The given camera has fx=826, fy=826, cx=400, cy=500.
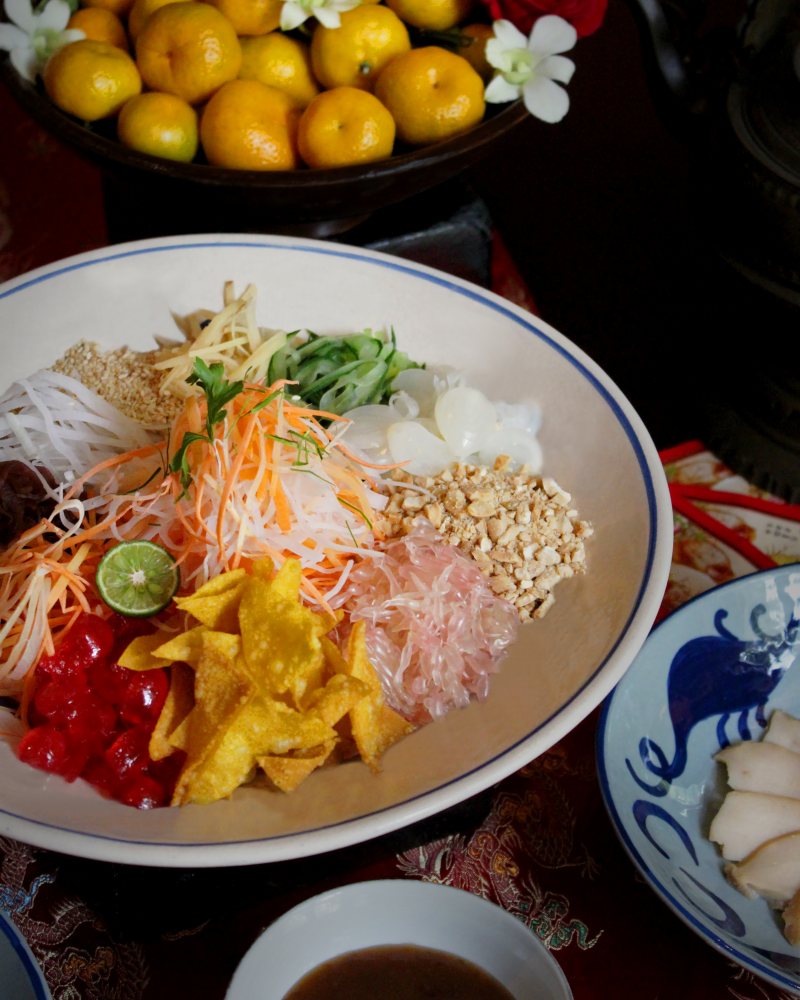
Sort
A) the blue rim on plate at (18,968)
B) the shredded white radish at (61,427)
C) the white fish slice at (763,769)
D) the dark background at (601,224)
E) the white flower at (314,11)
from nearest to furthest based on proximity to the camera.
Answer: the blue rim on plate at (18,968)
the white fish slice at (763,769)
the shredded white radish at (61,427)
the white flower at (314,11)
the dark background at (601,224)

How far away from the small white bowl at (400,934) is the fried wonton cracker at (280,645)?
0.57 ft

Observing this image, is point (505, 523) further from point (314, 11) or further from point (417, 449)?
point (314, 11)

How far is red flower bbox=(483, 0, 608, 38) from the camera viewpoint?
121 cm

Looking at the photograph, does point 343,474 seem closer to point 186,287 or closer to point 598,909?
point 186,287

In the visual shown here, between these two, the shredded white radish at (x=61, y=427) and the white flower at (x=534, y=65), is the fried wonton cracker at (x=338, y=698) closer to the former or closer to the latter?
the shredded white radish at (x=61, y=427)

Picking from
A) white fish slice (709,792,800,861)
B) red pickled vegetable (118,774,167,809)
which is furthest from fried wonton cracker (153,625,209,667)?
white fish slice (709,792,800,861)

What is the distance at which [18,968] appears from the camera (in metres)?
0.63

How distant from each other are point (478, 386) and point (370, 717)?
0.52 metres

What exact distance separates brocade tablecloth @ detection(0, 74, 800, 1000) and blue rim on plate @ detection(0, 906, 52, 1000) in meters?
0.11

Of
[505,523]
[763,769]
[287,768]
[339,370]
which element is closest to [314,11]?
[339,370]

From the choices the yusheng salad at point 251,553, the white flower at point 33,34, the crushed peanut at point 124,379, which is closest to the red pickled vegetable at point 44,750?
the yusheng salad at point 251,553

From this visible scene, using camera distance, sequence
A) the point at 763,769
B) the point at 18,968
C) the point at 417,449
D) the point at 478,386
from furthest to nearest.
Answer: the point at 478,386
the point at 417,449
the point at 763,769
the point at 18,968

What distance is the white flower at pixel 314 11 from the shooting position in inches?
45.8

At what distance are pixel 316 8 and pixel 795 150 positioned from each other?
2.24ft
